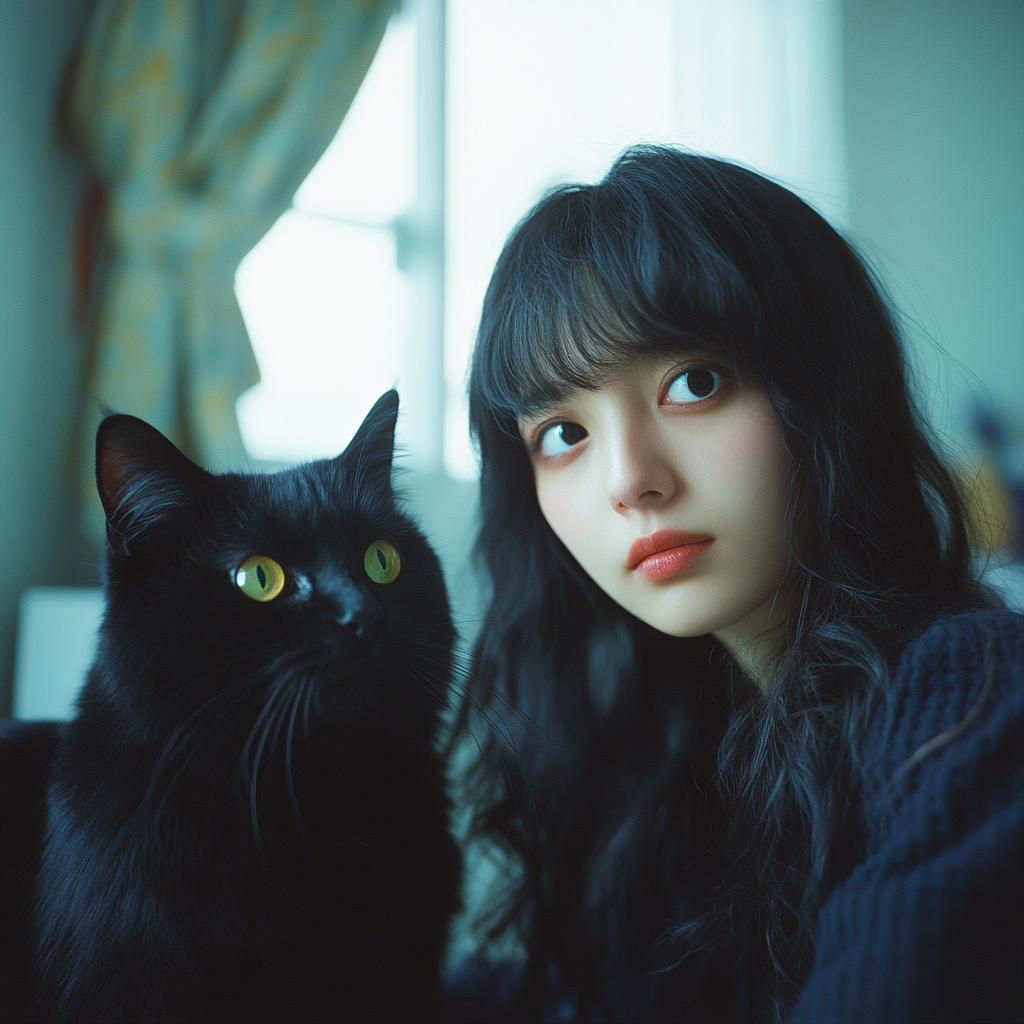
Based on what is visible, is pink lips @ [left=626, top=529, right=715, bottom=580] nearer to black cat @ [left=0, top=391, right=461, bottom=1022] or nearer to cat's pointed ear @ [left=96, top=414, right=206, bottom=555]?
black cat @ [left=0, top=391, right=461, bottom=1022]

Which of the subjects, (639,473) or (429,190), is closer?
(639,473)

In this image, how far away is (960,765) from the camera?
461 mm

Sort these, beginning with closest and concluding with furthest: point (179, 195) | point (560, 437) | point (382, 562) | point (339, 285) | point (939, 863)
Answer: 1. point (939, 863)
2. point (382, 562)
3. point (560, 437)
4. point (179, 195)
5. point (339, 285)

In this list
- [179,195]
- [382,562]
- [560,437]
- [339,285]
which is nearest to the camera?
[382,562]

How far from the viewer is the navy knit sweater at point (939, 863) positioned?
0.43 metres

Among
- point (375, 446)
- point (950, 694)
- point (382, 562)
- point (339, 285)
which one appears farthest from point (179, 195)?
point (950, 694)

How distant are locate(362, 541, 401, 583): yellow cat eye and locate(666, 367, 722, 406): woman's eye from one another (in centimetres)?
28

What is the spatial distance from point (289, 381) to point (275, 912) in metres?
1.16

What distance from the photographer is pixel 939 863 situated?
1.45 ft

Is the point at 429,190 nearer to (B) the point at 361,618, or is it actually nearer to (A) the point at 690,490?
(A) the point at 690,490

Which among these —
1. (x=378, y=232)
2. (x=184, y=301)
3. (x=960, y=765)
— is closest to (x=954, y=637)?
(x=960, y=765)

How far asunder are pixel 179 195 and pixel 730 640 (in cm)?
107

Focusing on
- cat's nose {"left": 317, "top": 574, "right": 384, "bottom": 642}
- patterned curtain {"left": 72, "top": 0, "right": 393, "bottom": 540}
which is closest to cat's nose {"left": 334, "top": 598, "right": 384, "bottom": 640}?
cat's nose {"left": 317, "top": 574, "right": 384, "bottom": 642}

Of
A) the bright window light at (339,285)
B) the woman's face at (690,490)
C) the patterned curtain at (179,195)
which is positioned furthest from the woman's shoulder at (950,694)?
the bright window light at (339,285)
